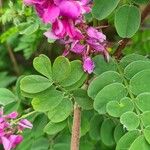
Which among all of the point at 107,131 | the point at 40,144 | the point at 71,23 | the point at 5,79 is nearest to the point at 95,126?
the point at 107,131

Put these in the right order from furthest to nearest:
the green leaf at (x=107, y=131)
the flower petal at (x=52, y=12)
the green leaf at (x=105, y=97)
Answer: the green leaf at (x=107, y=131) → the green leaf at (x=105, y=97) → the flower petal at (x=52, y=12)

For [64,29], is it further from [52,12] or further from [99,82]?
[99,82]

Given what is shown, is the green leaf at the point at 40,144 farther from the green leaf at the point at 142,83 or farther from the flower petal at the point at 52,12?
the flower petal at the point at 52,12

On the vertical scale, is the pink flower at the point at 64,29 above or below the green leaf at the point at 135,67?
above

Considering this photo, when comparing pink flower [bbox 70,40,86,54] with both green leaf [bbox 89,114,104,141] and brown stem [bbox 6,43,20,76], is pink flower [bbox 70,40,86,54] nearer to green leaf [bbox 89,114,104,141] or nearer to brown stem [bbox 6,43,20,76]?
green leaf [bbox 89,114,104,141]

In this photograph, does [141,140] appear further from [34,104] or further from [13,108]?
[13,108]

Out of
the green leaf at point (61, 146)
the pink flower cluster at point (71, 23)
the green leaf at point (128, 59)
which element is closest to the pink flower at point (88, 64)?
the pink flower cluster at point (71, 23)
